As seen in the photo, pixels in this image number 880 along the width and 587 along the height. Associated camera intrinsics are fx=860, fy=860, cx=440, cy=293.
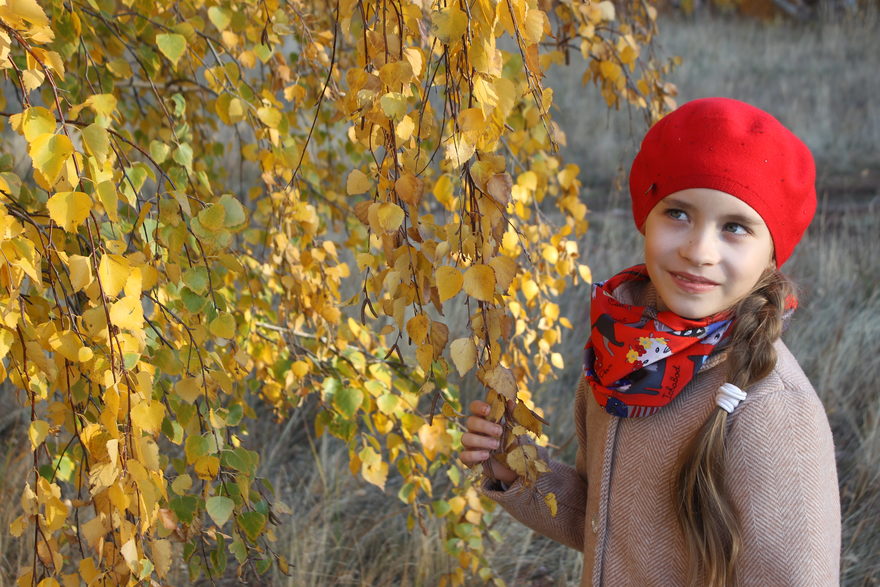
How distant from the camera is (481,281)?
772mm

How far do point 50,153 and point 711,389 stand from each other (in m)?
0.78

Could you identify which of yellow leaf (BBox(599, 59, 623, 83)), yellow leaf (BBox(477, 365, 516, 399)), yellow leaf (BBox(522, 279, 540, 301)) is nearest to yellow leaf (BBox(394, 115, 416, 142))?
yellow leaf (BBox(477, 365, 516, 399))

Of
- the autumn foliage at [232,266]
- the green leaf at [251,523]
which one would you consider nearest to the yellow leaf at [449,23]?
the autumn foliage at [232,266]

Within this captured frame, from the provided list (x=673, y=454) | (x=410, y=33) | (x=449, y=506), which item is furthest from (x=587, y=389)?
(x=410, y=33)

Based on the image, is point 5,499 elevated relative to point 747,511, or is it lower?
lower

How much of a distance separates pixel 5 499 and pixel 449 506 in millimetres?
1187

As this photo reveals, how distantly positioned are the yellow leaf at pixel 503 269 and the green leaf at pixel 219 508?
0.44 meters

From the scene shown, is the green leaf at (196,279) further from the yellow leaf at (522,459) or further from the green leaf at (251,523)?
the yellow leaf at (522,459)

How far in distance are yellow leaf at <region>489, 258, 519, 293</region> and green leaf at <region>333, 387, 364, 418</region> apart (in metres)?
0.71

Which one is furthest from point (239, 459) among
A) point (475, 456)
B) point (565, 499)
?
point (565, 499)

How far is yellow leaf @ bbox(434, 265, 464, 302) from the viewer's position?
30.4 inches

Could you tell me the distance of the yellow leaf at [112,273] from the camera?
75 cm

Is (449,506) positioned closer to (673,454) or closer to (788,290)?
(673,454)

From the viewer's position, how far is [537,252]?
1721 millimetres
